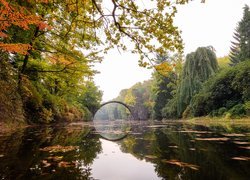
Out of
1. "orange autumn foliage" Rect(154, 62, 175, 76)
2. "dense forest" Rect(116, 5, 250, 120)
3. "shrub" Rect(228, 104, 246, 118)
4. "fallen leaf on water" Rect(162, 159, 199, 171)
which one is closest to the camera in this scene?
"fallen leaf on water" Rect(162, 159, 199, 171)

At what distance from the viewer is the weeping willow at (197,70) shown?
24.1 meters

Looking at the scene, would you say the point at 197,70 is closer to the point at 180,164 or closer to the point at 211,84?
the point at 211,84

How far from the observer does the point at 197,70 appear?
24.6 meters

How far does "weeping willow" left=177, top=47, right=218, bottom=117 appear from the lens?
2412cm

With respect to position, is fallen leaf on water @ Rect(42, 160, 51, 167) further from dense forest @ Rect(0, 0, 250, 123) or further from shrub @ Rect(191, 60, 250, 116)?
shrub @ Rect(191, 60, 250, 116)

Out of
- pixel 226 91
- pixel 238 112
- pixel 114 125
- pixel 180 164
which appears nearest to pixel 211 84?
pixel 226 91

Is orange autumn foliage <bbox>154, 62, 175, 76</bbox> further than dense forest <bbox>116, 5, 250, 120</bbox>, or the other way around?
dense forest <bbox>116, 5, 250, 120</bbox>

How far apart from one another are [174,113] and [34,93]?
2472 centimetres

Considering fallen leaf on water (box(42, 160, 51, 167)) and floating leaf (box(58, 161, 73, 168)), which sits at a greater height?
fallen leaf on water (box(42, 160, 51, 167))

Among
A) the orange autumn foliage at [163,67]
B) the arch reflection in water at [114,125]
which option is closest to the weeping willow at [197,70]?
the arch reflection in water at [114,125]

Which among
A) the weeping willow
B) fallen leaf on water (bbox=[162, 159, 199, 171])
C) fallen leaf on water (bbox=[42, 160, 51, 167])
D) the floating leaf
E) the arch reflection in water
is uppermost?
the weeping willow

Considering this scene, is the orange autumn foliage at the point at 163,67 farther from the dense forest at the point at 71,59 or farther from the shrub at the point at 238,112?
the shrub at the point at 238,112

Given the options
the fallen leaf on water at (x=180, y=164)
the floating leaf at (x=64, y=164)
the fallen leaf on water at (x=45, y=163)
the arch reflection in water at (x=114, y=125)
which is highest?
the arch reflection in water at (x=114, y=125)

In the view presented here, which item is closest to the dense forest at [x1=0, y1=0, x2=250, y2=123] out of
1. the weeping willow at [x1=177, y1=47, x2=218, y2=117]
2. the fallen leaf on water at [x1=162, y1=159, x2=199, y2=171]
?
the weeping willow at [x1=177, y1=47, x2=218, y2=117]
